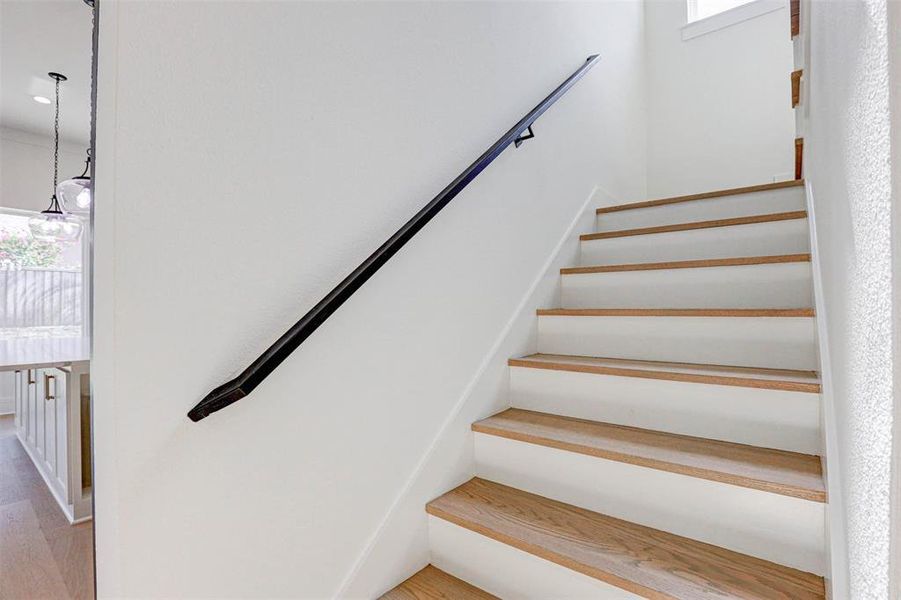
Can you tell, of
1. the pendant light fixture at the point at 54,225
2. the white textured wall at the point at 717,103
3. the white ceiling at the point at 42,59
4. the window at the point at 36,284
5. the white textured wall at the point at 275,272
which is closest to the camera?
the white textured wall at the point at 275,272

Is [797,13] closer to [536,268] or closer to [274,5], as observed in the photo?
[536,268]

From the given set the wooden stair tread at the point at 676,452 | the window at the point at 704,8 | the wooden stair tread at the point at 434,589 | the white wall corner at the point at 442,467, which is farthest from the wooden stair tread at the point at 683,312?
the window at the point at 704,8

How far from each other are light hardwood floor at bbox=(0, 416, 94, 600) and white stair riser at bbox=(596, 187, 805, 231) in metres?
2.56

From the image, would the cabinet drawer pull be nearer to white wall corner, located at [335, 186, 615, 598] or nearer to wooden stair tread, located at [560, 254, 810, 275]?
white wall corner, located at [335, 186, 615, 598]

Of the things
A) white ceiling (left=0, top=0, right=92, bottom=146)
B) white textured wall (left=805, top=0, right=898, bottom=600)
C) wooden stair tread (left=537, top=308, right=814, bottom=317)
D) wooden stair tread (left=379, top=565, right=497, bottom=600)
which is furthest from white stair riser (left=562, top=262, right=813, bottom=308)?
white ceiling (left=0, top=0, right=92, bottom=146)

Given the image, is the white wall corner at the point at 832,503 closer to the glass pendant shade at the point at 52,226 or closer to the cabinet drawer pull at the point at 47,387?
the cabinet drawer pull at the point at 47,387

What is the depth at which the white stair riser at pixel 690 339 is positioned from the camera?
4.49 feet

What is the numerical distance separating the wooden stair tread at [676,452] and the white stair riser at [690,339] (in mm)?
332

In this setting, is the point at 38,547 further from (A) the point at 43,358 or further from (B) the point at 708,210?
(B) the point at 708,210

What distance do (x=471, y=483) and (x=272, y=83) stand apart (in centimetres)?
127

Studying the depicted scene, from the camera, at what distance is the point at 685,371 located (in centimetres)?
138

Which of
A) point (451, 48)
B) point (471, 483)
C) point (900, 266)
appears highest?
point (451, 48)

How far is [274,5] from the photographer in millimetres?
994

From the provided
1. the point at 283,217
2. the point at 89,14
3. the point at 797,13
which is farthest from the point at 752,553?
the point at 89,14
